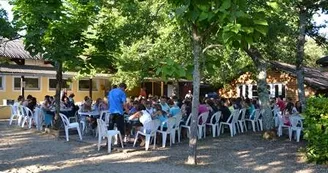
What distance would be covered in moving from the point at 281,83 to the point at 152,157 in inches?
763

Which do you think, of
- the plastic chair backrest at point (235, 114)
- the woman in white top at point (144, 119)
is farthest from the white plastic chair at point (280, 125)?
the woman in white top at point (144, 119)

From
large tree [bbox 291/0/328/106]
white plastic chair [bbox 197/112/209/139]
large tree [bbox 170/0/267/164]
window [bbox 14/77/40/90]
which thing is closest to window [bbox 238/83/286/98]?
window [bbox 14/77/40/90]

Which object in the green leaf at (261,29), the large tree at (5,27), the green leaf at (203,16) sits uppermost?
the large tree at (5,27)

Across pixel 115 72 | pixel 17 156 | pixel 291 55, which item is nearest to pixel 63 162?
pixel 17 156

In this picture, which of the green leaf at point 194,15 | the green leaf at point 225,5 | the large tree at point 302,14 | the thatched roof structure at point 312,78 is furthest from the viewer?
the thatched roof structure at point 312,78

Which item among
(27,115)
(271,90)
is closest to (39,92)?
(27,115)

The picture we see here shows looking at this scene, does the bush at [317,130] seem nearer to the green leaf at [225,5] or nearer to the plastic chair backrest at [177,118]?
the green leaf at [225,5]

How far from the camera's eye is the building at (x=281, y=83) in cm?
2528

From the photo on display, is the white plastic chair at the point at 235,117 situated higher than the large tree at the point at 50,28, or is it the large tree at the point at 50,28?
the large tree at the point at 50,28

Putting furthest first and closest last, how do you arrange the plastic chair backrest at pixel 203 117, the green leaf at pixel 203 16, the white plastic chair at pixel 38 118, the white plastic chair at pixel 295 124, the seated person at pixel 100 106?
the white plastic chair at pixel 38 118
the seated person at pixel 100 106
the plastic chair backrest at pixel 203 117
the white plastic chair at pixel 295 124
the green leaf at pixel 203 16

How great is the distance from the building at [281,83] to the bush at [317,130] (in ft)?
47.9

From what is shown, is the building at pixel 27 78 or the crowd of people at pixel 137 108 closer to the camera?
the crowd of people at pixel 137 108

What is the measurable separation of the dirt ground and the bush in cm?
28

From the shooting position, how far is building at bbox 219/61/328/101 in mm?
25281
